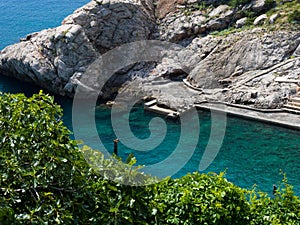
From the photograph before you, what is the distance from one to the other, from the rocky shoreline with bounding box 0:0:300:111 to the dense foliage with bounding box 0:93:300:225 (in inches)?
646

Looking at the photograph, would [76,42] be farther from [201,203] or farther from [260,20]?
[201,203]

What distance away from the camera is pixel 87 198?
312 inches

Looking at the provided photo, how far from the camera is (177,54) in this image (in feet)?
104

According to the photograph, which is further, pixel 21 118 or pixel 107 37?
pixel 107 37

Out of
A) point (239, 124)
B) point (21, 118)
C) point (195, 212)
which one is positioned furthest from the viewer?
point (239, 124)

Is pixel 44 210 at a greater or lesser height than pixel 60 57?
greater

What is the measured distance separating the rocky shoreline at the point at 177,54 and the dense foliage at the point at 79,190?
16.4 m

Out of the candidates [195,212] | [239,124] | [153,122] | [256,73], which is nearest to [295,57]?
[256,73]

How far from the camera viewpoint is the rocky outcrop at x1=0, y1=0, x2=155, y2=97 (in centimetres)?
3019

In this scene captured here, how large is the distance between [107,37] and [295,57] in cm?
1292

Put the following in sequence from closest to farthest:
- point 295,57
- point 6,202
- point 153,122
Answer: point 6,202 → point 153,122 → point 295,57

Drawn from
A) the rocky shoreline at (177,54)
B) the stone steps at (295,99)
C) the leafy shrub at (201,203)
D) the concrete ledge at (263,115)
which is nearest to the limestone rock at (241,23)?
the rocky shoreline at (177,54)

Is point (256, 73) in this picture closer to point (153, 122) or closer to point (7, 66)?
point (153, 122)

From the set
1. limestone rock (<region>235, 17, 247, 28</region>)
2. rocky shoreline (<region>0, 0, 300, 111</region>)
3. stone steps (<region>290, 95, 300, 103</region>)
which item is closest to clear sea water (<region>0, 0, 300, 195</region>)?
rocky shoreline (<region>0, 0, 300, 111</region>)
